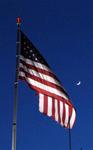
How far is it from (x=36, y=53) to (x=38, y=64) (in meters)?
0.56

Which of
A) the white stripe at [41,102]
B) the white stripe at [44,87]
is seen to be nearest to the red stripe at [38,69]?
the white stripe at [44,87]

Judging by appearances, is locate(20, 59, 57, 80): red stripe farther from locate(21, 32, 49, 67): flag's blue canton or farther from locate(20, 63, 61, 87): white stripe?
locate(21, 32, 49, 67): flag's blue canton

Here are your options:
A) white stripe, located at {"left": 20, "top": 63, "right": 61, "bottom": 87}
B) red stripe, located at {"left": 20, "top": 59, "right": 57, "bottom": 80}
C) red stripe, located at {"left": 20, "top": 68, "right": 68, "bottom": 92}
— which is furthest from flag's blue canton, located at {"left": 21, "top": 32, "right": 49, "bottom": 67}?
red stripe, located at {"left": 20, "top": 68, "right": 68, "bottom": 92}

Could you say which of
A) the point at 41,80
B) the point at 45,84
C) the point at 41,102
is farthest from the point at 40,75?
the point at 41,102

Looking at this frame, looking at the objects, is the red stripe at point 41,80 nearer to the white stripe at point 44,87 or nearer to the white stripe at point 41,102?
the white stripe at point 44,87

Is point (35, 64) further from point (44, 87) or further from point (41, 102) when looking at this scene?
point (41, 102)

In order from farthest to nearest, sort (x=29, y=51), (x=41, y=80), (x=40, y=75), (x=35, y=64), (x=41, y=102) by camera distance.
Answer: (x=29, y=51) → (x=35, y=64) → (x=40, y=75) → (x=41, y=80) → (x=41, y=102)

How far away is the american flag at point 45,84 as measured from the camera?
1120 inches

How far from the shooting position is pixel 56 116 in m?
29.2

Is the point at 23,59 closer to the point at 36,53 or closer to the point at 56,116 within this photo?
the point at 36,53

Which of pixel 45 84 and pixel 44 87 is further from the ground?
pixel 45 84

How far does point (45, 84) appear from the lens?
28875mm

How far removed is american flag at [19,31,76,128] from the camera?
93.3 feet

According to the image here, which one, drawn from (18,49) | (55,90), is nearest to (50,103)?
(55,90)
